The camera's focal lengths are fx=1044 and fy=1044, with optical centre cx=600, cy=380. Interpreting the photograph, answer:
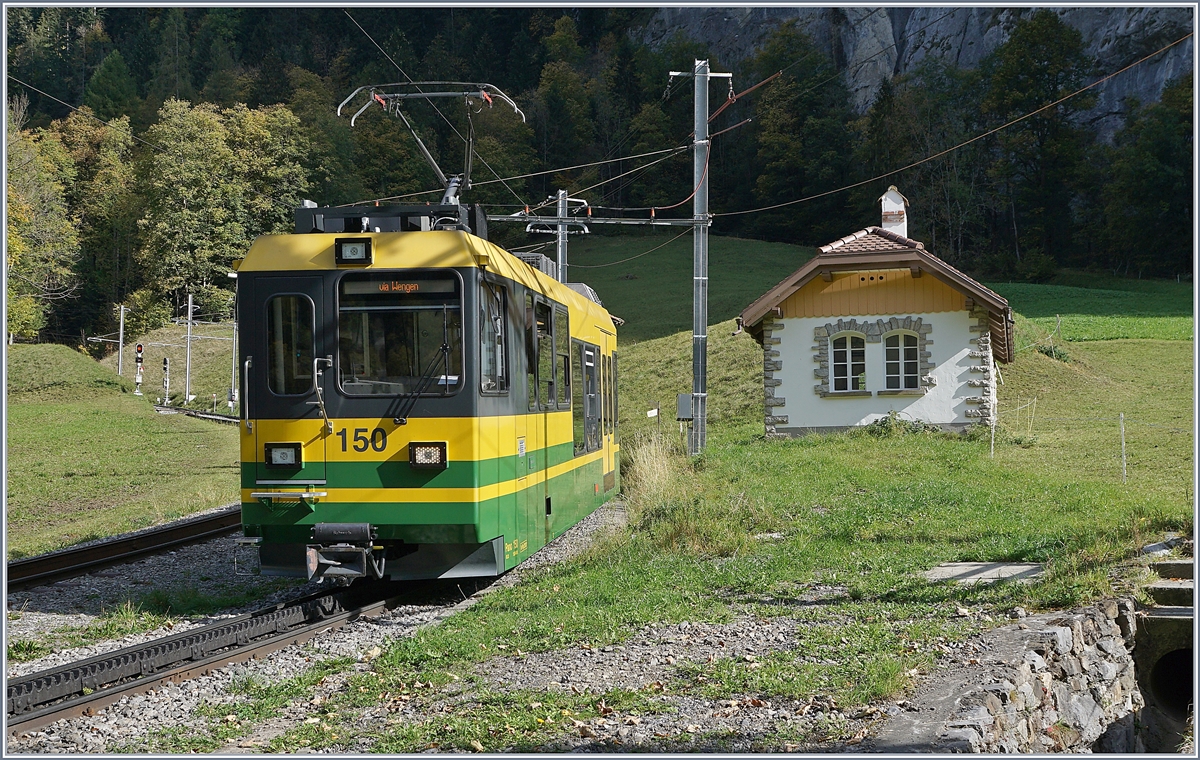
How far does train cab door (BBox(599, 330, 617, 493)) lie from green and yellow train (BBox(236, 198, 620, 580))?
6.27 meters

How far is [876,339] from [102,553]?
1860 cm

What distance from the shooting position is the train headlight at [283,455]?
347 inches

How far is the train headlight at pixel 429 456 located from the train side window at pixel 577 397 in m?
4.09

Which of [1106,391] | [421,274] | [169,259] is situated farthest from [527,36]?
[421,274]

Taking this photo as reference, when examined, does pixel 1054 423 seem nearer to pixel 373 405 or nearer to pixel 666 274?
pixel 373 405

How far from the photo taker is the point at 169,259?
65.6 m

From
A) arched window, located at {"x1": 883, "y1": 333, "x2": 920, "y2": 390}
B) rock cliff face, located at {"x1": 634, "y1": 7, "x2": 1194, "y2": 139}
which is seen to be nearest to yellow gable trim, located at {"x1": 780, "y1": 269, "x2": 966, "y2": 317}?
arched window, located at {"x1": 883, "y1": 333, "x2": 920, "y2": 390}

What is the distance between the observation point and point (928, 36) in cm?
9650

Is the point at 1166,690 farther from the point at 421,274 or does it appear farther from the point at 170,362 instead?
the point at 170,362

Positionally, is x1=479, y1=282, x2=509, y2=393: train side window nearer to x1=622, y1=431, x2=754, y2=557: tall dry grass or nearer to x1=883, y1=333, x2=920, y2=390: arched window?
x1=622, y1=431, x2=754, y2=557: tall dry grass

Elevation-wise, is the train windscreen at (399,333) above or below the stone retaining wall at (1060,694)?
above

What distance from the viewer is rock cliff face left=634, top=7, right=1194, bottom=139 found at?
78.1 metres

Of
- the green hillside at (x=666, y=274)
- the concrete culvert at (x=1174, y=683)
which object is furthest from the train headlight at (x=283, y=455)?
the green hillside at (x=666, y=274)

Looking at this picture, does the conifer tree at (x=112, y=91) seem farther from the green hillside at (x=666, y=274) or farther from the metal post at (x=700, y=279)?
the metal post at (x=700, y=279)
